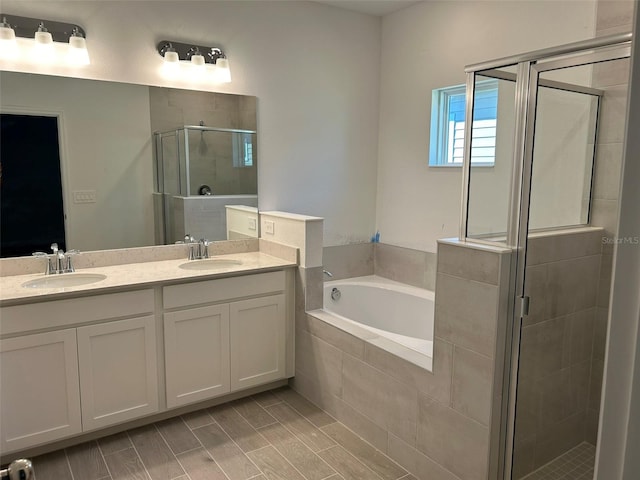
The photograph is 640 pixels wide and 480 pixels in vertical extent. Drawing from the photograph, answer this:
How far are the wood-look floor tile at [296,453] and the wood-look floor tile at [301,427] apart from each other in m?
→ 0.04

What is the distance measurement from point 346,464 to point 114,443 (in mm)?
1213

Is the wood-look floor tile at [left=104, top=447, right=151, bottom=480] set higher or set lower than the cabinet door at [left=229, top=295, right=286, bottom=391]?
lower

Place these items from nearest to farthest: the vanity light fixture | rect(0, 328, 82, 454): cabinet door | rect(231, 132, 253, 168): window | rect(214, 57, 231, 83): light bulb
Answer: rect(0, 328, 82, 454): cabinet door → the vanity light fixture → rect(214, 57, 231, 83): light bulb → rect(231, 132, 253, 168): window

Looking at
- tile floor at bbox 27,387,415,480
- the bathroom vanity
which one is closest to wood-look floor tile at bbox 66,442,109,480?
tile floor at bbox 27,387,415,480

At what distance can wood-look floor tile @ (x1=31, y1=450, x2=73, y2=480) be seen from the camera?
2.24 meters

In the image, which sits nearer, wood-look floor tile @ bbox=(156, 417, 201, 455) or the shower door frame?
the shower door frame

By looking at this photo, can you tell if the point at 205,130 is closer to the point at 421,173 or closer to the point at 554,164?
the point at 421,173

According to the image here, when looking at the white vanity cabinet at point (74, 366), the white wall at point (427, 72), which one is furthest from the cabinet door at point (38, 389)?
the white wall at point (427, 72)

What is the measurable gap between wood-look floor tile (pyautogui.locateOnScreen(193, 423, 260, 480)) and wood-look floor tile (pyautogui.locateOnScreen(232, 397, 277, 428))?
0.61 feet

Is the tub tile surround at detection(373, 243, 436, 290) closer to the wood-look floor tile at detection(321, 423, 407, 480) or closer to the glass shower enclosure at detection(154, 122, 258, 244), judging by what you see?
the glass shower enclosure at detection(154, 122, 258, 244)

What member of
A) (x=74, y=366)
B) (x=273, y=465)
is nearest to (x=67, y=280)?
(x=74, y=366)

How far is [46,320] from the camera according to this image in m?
2.24

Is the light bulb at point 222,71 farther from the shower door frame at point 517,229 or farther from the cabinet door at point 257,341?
the shower door frame at point 517,229

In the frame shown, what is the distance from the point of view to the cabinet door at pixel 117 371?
2.37 m
